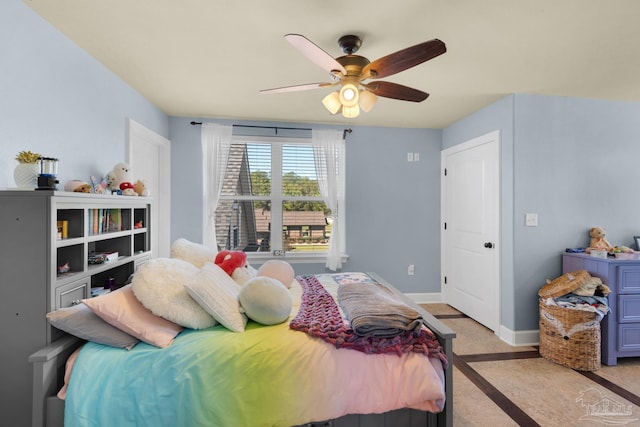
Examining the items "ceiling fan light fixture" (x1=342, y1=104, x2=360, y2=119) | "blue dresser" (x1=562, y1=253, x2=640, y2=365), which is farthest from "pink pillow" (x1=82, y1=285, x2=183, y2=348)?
"blue dresser" (x1=562, y1=253, x2=640, y2=365)

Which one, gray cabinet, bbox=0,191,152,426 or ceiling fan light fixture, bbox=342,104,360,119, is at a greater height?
ceiling fan light fixture, bbox=342,104,360,119

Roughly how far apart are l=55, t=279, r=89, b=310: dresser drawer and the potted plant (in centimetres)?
51

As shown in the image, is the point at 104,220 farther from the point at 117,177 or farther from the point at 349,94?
the point at 349,94

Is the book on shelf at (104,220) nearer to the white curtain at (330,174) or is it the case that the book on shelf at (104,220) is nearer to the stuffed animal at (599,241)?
the white curtain at (330,174)

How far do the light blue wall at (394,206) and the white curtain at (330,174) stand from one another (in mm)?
191

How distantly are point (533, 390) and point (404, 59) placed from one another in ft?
8.03

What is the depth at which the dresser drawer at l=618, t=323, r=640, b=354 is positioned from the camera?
2609 mm

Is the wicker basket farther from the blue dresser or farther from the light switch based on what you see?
the light switch

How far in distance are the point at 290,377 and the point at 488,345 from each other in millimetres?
2392

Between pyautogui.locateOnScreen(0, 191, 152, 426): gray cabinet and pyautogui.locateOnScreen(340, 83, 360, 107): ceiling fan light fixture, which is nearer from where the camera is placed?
pyautogui.locateOnScreen(0, 191, 152, 426): gray cabinet

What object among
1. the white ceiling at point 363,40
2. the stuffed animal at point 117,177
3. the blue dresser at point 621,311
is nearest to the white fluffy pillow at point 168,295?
the stuffed animal at point 117,177

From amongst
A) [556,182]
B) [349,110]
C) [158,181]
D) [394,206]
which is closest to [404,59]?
[349,110]

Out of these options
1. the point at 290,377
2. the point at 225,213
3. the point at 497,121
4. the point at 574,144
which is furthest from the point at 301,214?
the point at 574,144

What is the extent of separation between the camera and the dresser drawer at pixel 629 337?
2.61 m
